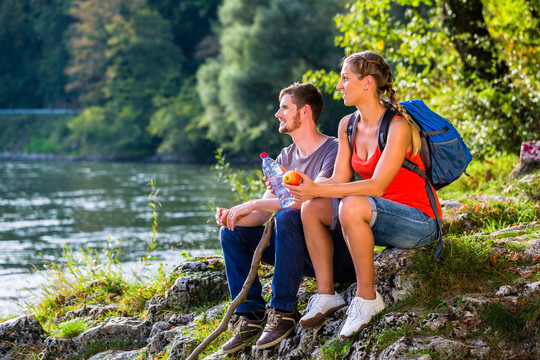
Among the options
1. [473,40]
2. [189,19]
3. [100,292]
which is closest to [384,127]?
[100,292]

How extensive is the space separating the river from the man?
1990 mm

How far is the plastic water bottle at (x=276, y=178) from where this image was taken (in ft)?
12.6

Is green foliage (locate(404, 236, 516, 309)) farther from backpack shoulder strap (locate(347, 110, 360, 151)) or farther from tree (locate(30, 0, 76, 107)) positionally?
tree (locate(30, 0, 76, 107))

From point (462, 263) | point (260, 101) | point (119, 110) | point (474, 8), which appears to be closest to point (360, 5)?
point (474, 8)

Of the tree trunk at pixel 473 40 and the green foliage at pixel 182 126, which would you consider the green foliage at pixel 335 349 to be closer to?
the tree trunk at pixel 473 40

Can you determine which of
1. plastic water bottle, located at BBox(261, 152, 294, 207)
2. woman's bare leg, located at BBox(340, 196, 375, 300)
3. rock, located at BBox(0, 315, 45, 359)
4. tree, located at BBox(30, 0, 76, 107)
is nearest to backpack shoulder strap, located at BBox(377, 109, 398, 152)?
woman's bare leg, located at BBox(340, 196, 375, 300)

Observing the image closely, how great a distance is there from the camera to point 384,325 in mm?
3355

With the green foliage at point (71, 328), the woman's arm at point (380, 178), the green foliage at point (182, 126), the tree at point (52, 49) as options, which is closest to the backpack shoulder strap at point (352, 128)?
the woman's arm at point (380, 178)

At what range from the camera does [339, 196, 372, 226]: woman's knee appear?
3.30 metres

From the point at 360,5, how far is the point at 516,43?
247 centimetres

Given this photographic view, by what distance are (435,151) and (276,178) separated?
3.06 ft

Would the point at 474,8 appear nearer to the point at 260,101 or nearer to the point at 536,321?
the point at 536,321

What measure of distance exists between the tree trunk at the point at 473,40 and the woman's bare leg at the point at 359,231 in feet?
20.5

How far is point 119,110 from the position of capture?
159 feet
